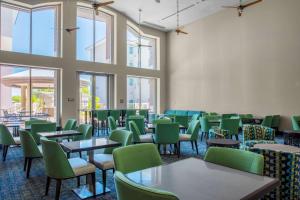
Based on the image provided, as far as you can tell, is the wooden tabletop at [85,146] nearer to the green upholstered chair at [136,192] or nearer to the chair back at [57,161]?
the chair back at [57,161]

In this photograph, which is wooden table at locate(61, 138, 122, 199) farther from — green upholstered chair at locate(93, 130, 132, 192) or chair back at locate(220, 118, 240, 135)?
chair back at locate(220, 118, 240, 135)

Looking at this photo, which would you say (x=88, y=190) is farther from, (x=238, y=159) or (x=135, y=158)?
(x=238, y=159)

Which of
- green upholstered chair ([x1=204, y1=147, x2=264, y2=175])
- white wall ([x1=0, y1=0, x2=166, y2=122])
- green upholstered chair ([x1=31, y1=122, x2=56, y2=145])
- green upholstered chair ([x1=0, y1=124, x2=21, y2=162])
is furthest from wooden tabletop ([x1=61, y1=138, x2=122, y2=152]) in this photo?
white wall ([x1=0, y1=0, x2=166, y2=122])

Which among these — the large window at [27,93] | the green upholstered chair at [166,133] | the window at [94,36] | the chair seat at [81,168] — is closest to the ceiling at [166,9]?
the window at [94,36]

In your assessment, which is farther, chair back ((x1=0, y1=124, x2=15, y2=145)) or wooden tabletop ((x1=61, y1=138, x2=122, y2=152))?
chair back ((x1=0, y1=124, x2=15, y2=145))

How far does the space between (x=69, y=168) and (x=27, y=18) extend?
7908 millimetres

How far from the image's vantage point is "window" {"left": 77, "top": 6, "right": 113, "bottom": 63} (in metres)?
9.88

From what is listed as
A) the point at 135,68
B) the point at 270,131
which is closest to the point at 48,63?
the point at 135,68

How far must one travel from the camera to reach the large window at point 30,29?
8.06 meters

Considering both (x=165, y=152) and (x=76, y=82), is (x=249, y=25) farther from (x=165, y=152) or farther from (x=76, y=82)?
(x=76, y=82)

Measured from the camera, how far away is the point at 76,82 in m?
9.62

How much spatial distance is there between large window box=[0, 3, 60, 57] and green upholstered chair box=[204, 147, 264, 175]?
8.46 meters

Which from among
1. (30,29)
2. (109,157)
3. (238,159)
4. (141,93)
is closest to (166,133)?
(109,157)

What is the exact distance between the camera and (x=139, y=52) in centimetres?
1212
